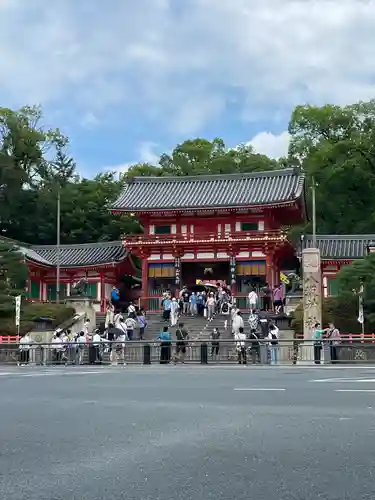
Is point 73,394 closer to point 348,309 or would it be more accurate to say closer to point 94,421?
point 94,421

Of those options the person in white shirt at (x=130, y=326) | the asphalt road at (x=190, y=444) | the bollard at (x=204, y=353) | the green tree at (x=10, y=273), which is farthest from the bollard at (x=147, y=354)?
the green tree at (x=10, y=273)

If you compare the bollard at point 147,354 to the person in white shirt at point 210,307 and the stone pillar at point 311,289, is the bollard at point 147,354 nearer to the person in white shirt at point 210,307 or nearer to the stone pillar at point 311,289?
the stone pillar at point 311,289

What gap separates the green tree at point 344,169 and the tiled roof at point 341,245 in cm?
709

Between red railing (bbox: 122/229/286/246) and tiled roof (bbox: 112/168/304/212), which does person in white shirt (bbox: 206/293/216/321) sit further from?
tiled roof (bbox: 112/168/304/212)

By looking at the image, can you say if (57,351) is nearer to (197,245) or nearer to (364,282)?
(364,282)

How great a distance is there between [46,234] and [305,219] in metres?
22.6

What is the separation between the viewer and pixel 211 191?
4859 centimetres

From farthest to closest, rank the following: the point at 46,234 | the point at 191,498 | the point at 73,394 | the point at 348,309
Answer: the point at 46,234 → the point at 348,309 → the point at 73,394 → the point at 191,498

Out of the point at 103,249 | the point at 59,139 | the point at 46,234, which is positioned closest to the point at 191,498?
the point at 103,249

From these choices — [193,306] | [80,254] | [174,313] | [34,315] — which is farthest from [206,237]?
[34,315]

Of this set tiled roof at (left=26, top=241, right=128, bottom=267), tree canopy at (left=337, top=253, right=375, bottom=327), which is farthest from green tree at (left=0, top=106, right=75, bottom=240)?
tree canopy at (left=337, top=253, right=375, bottom=327)

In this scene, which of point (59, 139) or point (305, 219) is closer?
point (305, 219)

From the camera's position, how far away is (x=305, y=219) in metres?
52.5

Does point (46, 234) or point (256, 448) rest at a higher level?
point (46, 234)
